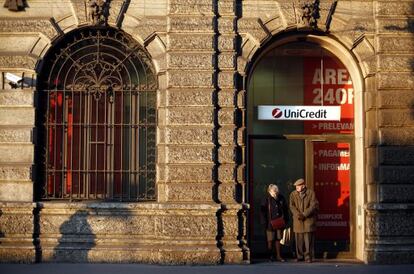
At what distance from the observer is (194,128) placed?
13078 mm

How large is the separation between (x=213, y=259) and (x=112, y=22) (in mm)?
5249

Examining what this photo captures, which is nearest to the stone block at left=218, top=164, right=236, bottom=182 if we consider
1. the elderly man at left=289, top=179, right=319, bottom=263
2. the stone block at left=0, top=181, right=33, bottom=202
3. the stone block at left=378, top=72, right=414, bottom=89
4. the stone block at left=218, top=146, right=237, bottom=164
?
the stone block at left=218, top=146, right=237, bottom=164

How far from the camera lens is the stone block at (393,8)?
13.5 meters

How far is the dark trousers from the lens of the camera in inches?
535

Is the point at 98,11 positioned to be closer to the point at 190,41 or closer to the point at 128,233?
the point at 190,41

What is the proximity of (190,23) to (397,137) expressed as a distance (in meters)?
4.85

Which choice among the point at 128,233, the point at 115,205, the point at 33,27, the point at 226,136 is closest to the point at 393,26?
the point at 226,136

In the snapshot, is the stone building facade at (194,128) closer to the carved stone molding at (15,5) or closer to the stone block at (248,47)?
the stone block at (248,47)

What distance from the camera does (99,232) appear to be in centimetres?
1308

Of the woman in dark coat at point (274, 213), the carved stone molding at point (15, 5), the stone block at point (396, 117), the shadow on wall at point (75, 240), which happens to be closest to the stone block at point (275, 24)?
the stone block at point (396, 117)

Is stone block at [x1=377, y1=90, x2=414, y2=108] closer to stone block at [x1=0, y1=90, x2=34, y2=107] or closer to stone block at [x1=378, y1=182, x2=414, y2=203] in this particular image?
stone block at [x1=378, y1=182, x2=414, y2=203]

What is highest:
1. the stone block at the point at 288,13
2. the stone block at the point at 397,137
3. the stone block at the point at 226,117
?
the stone block at the point at 288,13

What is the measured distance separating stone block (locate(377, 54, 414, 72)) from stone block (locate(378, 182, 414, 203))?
7.94 feet

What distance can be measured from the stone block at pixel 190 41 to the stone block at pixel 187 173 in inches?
95.1
